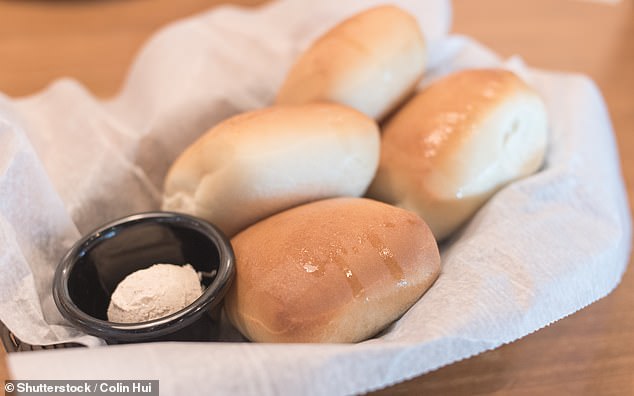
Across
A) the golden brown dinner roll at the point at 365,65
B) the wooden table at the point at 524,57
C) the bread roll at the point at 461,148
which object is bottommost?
the wooden table at the point at 524,57

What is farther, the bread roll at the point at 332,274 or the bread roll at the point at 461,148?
the bread roll at the point at 461,148

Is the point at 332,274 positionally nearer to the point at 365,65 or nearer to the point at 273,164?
the point at 273,164

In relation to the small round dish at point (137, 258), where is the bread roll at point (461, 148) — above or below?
above

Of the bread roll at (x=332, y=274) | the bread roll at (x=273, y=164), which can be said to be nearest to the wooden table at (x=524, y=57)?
the bread roll at (x=332, y=274)

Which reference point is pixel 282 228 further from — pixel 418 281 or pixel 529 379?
pixel 529 379

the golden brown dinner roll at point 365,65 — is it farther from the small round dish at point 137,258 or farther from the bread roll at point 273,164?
the small round dish at point 137,258

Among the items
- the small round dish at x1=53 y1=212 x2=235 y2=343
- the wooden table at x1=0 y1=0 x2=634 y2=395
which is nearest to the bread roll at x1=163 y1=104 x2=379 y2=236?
the small round dish at x1=53 y1=212 x2=235 y2=343

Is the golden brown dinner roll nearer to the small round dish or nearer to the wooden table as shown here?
the small round dish
